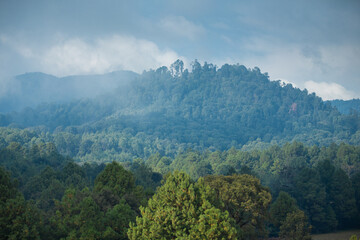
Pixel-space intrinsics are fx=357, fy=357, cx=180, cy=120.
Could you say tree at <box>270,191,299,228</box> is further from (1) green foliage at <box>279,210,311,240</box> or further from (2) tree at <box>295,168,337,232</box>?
(2) tree at <box>295,168,337,232</box>

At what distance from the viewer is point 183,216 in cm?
1819

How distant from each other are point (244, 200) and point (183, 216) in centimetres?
1048

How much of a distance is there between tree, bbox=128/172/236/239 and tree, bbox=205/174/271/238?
7.76m

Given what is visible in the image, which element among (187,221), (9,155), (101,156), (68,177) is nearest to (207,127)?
(101,156)

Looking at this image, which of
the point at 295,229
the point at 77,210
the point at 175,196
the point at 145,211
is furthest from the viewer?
the point at 295,229

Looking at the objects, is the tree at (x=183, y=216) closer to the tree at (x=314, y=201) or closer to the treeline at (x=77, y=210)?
the treeline at (x=77, y=210)

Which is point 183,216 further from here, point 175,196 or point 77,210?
point 77,210

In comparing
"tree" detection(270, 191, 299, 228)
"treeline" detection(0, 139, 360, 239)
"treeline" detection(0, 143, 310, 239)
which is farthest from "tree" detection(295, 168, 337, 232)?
"treeline" detection(0, 143, 310, 239)

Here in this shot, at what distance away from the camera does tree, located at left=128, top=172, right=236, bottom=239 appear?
16984mm

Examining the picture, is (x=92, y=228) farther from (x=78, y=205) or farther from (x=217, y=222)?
(x=217, y=222)

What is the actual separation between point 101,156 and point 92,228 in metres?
115

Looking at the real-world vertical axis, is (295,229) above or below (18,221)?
below

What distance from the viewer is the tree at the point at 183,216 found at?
669 inches

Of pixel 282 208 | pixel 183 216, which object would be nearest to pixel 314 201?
pixel 282 208
